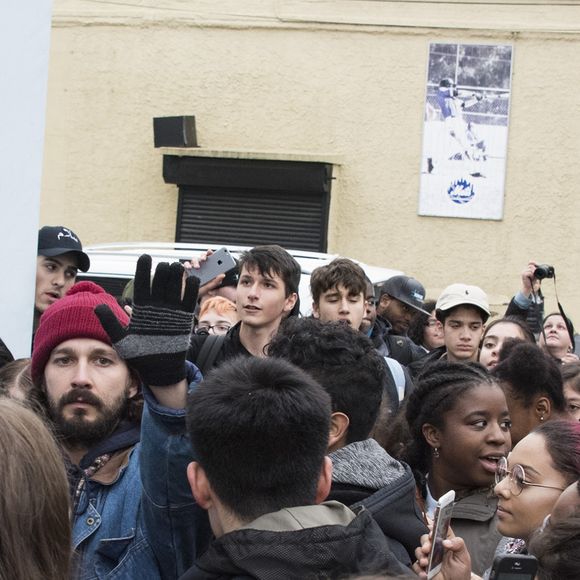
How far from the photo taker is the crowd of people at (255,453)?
7.80 feet

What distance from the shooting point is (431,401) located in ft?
13.5

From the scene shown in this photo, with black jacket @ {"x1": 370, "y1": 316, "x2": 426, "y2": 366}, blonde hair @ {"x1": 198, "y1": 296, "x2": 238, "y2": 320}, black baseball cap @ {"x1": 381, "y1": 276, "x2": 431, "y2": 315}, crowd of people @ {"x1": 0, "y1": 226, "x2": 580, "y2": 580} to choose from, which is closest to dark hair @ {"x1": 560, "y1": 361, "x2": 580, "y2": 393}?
crowd of people @ {"x1": 0, "y1": 226, "x2": 580, "y2": 580}

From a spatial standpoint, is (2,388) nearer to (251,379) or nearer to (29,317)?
(29,317)

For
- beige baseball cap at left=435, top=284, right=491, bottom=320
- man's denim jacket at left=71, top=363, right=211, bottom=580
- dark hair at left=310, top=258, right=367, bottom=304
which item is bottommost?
man's denim jacket at left=71, top=363, right=211, bottom=580

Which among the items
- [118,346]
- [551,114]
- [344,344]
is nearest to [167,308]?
[118,346]

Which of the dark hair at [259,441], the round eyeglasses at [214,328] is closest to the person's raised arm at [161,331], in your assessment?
the dark hair at [259,441]

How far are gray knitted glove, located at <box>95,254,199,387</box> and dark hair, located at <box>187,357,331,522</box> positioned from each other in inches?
6.2

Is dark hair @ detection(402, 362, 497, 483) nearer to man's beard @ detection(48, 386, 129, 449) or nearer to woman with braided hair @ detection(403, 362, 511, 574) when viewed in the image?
woman with braided hair @ detection(403, 362, 511, 574)

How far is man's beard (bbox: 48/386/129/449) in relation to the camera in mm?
3600

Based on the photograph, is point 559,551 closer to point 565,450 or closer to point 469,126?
point 565,450

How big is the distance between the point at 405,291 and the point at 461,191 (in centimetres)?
604

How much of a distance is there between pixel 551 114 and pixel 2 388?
11.0m

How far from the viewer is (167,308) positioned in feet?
9.16

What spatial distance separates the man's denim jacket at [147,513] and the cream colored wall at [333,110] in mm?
10621
